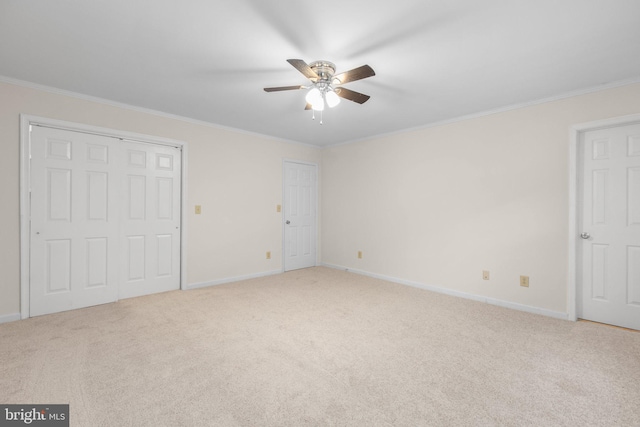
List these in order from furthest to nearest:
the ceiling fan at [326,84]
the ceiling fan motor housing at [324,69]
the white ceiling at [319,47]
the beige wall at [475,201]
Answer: the beige wall at [475,201] → the ceiling fan motor housing at [324,69] → the ceiling fan at [326,84] → the white ceiling at [319,47]

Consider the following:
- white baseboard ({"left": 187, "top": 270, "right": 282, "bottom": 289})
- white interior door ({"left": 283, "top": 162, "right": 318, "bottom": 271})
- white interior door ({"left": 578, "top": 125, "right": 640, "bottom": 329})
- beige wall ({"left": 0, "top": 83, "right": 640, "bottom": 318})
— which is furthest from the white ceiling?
white baseboard ({"left": 187, "top": 270, "right": 282, "bottom": 289})

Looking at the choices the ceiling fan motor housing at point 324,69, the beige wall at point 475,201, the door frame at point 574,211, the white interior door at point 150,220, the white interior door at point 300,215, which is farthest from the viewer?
the white interior door at point 300,215

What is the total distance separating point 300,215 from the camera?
5.61 meters

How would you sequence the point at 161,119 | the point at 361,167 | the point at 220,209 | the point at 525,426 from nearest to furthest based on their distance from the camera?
1. the point at 525,426
2. the point at 161,119
3. the point at 220,209
4. the point at 361,167

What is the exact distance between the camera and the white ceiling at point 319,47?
1.85m

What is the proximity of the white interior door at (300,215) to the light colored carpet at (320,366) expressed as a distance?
79.4 inches

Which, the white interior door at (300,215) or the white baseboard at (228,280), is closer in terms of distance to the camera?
the white baseboard at (228,280)

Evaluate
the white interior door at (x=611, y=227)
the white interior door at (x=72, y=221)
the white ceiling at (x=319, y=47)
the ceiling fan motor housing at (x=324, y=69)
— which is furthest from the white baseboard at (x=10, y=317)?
the white interior door at (x=611, y=227)

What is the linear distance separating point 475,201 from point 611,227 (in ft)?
4.26

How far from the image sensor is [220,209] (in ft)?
14.8

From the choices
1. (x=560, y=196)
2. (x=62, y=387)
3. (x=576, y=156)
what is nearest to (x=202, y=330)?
(x=62, y=387)

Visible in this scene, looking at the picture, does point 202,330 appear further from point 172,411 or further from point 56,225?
point 56,225

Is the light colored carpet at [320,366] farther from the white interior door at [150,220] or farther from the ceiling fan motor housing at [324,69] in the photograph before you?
the ceiling fan motor housing at [324,69]

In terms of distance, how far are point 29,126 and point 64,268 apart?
1.55m
